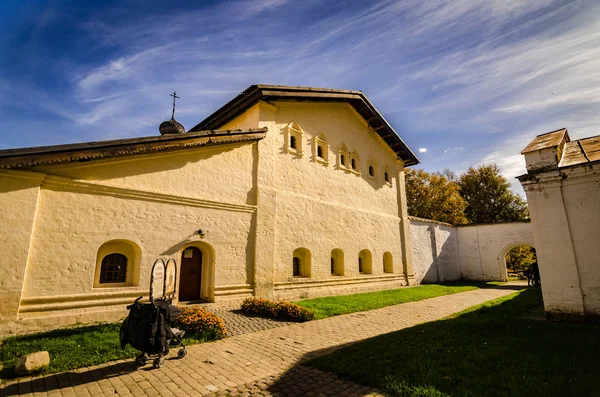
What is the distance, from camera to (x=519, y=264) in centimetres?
2967

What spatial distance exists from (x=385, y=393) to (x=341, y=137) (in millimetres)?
13973

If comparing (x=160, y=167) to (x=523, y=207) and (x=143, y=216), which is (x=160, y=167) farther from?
(x=523, y=207)

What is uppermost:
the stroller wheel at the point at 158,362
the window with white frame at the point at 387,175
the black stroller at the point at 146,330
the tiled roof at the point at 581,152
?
the window with white frame at the point at 387,175

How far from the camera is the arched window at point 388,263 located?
17.9 meters

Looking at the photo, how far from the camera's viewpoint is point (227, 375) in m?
4.88

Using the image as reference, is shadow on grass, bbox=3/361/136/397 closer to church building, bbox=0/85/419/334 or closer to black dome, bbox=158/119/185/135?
church building, bbox=0/85/419/334

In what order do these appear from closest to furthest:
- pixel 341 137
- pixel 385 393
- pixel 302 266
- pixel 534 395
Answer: pixel 534 395 → pixel 385 393 → pixel 302 266 → pixel 341 137

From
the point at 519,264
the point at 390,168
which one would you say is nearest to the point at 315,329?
the point at 390,168

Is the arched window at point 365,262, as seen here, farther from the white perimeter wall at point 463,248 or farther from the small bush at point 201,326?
the small bush at point 201,326

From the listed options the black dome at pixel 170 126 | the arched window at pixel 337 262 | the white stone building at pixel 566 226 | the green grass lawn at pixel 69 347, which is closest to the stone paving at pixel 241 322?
the green grass lawn at pixel 69 347

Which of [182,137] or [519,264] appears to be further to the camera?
[519,264]

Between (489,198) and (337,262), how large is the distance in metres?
30.7

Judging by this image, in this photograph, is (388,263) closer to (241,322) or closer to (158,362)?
(241,322)

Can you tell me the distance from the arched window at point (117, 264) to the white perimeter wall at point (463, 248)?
1693cm
